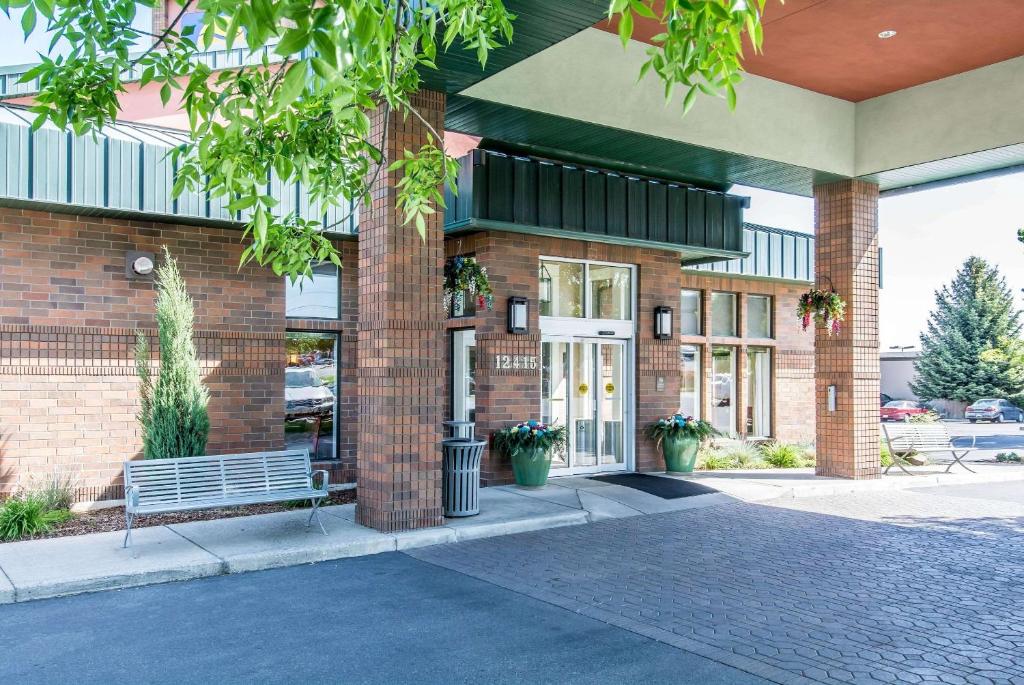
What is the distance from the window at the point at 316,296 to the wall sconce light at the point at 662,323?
5.38 metres

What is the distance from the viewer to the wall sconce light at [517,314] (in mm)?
12588

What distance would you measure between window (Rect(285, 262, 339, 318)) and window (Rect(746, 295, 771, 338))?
10145mm

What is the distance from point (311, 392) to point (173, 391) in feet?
9.12

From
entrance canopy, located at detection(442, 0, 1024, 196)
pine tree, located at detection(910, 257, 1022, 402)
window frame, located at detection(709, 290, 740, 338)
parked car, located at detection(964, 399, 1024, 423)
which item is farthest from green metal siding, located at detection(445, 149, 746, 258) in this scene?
pine tree, located at detection(910, 257, 1022, 402)

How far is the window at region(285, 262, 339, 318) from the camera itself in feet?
41.7

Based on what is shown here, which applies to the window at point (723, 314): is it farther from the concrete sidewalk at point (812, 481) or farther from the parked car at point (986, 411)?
the parked car at point (986, 411)

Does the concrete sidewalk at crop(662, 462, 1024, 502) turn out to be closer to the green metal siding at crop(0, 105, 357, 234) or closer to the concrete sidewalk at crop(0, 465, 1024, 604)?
the concrete sidewalk at crop(0, 465, 1024, 604)

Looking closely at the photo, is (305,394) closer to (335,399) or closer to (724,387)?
(335,399)

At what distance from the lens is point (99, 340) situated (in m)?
11.0

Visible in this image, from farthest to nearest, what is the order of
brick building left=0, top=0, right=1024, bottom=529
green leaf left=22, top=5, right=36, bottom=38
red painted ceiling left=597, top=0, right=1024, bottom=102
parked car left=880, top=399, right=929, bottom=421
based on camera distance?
parked car left=880, top=399, right=929, bottom=421 < red painted ceiling left=597, top=0, right=1024, bottom=102 < brick building left=0, top=0, right=1024, bottom=529 < green leaf left=22, top=5, right=36, bottom=38

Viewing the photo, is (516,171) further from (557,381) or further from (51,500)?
(51,500)

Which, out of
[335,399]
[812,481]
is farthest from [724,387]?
[335,399]

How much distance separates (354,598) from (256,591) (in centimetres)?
91

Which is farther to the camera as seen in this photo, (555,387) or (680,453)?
(680,453)
